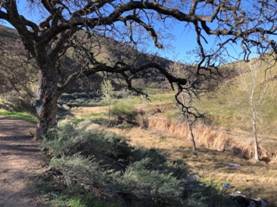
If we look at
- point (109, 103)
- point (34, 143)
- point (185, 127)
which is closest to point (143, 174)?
point (34, 143)

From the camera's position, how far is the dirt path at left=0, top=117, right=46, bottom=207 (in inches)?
337

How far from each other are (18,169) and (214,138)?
35.8 metres

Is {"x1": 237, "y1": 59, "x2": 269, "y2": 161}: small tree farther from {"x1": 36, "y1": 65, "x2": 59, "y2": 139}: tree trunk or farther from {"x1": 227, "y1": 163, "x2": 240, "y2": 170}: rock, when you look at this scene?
{"x1": 36, "y1": 65, "x2": 59, "y2": 139}: tree trunk

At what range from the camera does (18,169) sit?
1041cm

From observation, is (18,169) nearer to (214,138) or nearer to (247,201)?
(247,201)

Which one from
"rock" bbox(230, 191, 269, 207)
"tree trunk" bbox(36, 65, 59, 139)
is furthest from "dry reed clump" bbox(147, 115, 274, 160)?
"tree trunk" bbox(36, 65, 59, 139)

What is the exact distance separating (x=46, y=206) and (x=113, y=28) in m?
6.83

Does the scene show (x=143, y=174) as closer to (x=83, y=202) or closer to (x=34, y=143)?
(x=83, y=202)

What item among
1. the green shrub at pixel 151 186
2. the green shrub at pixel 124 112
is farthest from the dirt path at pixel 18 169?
the green shrub at pixel 124 112

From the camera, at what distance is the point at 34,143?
45.0ft

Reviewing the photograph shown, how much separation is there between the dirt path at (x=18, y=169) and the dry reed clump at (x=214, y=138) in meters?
29.1

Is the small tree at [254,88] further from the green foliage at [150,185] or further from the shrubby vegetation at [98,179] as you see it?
the green foliage at [150,185]

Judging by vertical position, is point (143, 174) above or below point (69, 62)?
below

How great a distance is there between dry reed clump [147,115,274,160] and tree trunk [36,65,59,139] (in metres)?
28.9
